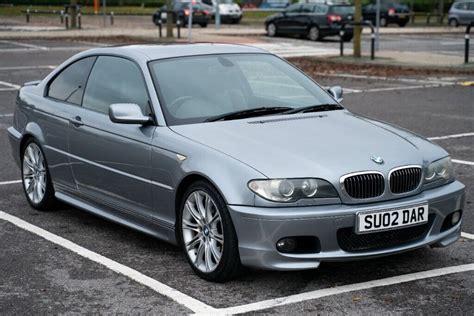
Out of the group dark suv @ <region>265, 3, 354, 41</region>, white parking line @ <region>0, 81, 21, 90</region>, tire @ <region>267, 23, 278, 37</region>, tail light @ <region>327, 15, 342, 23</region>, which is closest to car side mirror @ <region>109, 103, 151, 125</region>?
white parking line @ <region>0, 81, 21, 90</region>

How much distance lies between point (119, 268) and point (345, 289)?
1525mm

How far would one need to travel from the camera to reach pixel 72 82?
7.80 meters

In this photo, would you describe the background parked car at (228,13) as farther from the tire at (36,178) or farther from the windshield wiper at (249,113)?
the windshield wiper at (249,113)

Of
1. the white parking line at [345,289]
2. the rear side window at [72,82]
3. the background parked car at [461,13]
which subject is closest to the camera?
the white parking line at [345,289]

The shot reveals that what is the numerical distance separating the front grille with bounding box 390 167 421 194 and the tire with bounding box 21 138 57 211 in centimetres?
320

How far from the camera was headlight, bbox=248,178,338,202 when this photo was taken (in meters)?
5.62

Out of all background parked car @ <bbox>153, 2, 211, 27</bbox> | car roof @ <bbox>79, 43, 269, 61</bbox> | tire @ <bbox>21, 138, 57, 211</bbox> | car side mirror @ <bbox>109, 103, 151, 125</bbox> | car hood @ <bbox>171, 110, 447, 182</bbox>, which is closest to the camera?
car hood @ <bbox>171, 110, 447, 182</bbox>

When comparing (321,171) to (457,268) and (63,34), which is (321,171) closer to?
(457,268)

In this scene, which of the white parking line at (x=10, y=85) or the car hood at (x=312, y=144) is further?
the white parking line at (x=10, y=85)

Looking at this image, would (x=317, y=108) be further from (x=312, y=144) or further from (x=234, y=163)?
(x=234, y=163)

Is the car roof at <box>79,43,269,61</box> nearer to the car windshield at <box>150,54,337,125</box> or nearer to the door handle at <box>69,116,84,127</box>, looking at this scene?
the car windshield at <box>150,54,337,125</box>

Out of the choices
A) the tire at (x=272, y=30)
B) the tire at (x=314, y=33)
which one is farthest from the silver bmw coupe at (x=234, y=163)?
the tire at (x=272, y=30)

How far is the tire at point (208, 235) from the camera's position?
5781 millimetres

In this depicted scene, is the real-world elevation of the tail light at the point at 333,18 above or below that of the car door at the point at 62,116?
below
